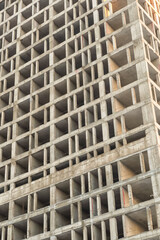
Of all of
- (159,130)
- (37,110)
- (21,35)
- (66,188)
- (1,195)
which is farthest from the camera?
(21,35)

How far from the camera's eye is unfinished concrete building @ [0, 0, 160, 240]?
151 ft

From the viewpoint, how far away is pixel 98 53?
187 feet

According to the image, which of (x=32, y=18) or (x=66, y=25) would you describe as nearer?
(x=66, y=25)

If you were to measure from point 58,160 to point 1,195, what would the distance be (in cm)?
849

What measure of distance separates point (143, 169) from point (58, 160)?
36.5 feet

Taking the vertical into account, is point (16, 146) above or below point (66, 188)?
above

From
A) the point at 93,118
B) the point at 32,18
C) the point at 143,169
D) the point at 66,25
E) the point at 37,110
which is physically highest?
the point at 32,18

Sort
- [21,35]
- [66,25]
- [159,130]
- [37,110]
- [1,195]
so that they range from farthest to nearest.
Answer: [21,35], [66,25], [37,110], [1,195], [159,130]

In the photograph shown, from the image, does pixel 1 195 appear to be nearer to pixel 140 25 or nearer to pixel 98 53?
pixel 98 53

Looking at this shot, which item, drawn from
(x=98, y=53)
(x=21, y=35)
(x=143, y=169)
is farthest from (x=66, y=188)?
(x=21, y=35)

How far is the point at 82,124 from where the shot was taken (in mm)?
56312

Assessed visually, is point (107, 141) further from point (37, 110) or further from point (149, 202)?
point (37, 110)

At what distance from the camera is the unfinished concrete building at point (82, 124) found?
46125mm

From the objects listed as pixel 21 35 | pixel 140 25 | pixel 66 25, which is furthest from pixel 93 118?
pixel 21 35
